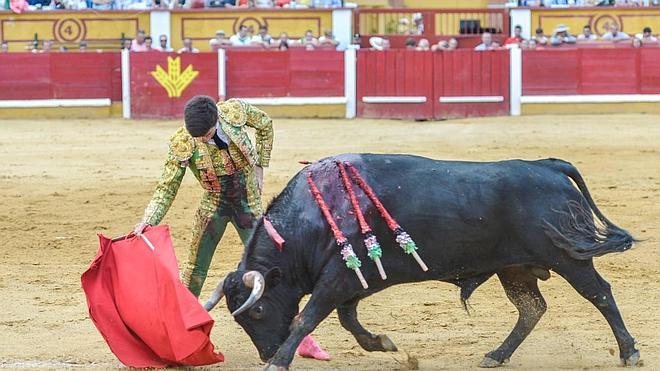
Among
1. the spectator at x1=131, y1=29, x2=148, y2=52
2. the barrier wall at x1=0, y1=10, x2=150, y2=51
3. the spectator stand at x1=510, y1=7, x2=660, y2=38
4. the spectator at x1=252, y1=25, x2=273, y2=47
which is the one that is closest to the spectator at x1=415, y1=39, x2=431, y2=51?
the spectator at x1=252, y1=25, x2=273, y2=47

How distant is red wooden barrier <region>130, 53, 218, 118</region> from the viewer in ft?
51.8

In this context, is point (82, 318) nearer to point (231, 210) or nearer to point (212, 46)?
point (231, 210)

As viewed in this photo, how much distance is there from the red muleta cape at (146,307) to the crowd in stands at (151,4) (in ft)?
42.3

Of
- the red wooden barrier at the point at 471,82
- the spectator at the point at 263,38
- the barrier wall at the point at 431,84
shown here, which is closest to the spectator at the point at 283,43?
the spectator at the point at 263,38

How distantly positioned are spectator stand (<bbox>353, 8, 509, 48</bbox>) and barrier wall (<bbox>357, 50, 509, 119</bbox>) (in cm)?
185

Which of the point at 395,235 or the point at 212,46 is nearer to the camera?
the point at 395,235

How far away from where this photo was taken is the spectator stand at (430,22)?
17891 mm

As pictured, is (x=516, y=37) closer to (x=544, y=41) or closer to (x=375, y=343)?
(x=544, y=41)

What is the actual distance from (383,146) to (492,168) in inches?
309

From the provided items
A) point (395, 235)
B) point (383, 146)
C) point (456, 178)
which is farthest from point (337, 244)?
point (383, 146)

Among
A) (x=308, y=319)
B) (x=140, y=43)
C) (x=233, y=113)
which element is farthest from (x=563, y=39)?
(x=308, y=319)

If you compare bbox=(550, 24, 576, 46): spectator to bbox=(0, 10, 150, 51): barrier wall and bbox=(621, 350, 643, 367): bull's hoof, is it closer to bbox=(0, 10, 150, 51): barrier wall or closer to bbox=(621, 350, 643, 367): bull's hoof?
bbox=(0, 10, 150, 51): barrier wall

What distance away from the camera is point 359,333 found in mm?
4781

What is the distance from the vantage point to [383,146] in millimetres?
12586
